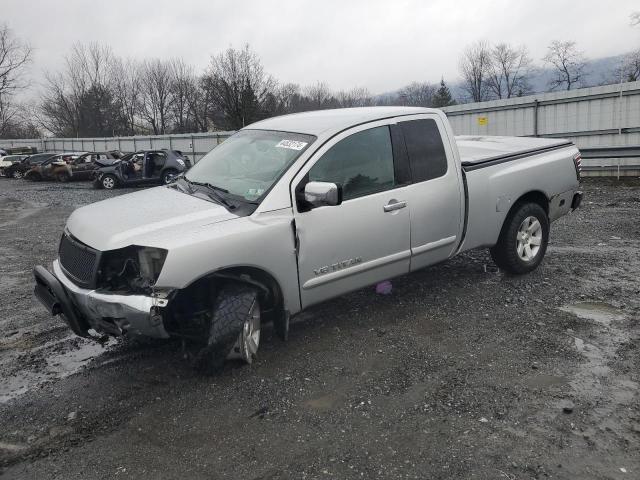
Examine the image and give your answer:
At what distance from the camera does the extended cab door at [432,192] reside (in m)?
4.68

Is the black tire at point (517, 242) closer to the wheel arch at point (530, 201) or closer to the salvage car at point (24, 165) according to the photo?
the wheel arch at point (530, 201)

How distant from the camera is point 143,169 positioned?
20.7 meters

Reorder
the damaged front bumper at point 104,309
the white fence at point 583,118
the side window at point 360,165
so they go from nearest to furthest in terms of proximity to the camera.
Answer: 1. the damaged front bumper at point 104,309
2. the side window at point 360,165
3. the white fence at point 583,118

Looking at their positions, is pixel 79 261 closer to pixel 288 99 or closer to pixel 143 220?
pixel 143 220

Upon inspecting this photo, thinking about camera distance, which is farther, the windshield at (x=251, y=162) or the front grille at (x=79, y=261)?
the windshield at (x=251, y=162)

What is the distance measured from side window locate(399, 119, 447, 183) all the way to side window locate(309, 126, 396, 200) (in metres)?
0.24

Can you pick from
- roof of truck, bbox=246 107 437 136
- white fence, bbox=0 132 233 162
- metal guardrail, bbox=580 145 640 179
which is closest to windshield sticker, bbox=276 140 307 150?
roof of truck, bbox=246 107 437 136

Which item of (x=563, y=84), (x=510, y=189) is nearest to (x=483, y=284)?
(x=510, y=189)

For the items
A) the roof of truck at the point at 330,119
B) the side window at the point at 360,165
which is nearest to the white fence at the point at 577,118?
the roof of truck at the point at 330,119

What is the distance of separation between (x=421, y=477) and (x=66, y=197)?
18.4 meters

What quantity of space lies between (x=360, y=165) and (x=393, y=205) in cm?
44

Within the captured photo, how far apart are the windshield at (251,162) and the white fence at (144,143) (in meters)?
11.8

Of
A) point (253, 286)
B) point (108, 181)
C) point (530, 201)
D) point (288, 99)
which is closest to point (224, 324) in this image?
point (253, 286)

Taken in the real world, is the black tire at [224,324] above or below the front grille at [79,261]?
below
